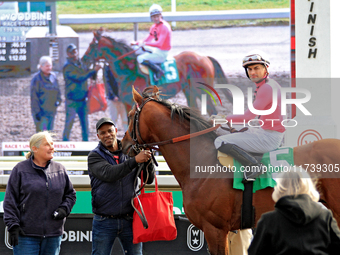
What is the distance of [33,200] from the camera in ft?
10.3

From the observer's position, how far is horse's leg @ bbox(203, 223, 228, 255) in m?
3.10

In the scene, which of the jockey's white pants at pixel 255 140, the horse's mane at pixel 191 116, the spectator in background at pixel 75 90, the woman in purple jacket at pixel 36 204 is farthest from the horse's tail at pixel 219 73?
the woman in purple jacket at pixel 36 204

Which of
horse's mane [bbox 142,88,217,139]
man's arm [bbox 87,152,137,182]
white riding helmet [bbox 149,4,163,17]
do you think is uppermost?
white riding helmet [bbox 149,4,163,17]

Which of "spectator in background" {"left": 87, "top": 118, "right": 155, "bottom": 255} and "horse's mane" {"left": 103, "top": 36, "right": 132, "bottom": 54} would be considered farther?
"horse's mane" {"left": 103, "top": 36, "right": 132, "bottom": 54}

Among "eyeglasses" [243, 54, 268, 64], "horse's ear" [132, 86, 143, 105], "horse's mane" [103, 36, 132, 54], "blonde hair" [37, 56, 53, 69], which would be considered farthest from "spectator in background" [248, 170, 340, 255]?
"blonde hair" [37, 56, 53, 69]

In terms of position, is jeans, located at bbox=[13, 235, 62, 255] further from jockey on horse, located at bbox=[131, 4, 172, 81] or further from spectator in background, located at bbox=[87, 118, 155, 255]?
jockey on horse, located at bbox=[131, 4, 172, 81]

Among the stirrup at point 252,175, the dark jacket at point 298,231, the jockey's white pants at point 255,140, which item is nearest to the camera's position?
the dark jacket at point 298,231

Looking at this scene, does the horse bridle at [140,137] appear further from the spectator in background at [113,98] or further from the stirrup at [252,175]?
the spectator in background at [113,98]

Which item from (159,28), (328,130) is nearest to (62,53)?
(159,28)

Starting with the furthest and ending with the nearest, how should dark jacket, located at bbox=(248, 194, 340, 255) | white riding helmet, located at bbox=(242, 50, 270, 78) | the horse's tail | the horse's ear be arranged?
the horse's tail < the horse's ear < white riding helmet, located at bbox=(242, 50, 270, 78) < dark jacket, located at bbox=(248, 194, 340, 255)

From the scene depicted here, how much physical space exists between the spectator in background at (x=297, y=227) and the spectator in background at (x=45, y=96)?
3.25m

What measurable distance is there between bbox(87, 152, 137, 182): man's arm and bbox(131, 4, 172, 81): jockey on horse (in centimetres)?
148

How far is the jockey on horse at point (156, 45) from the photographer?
14.2ft

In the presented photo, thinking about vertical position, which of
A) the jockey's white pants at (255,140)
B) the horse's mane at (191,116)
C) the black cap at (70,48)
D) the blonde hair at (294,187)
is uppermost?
the black cap at (70,48)
